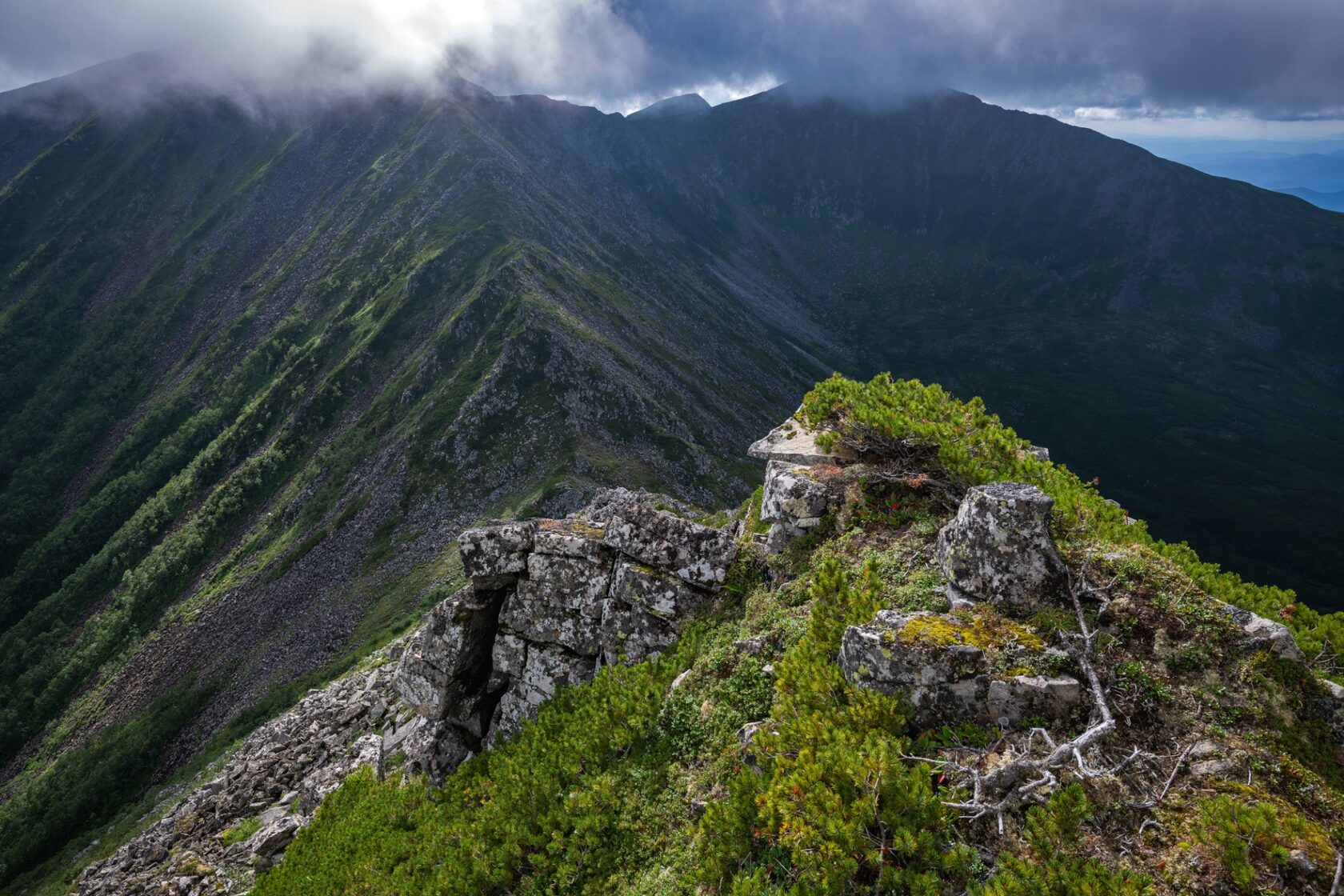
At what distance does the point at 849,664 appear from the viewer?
1053 centimetres

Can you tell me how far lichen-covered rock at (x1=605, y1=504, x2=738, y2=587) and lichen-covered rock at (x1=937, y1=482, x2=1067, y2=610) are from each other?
6.88m

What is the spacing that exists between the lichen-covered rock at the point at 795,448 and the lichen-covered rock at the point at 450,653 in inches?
406

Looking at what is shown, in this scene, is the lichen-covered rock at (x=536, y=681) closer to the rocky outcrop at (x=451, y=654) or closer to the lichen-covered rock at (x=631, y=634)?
the lichen-covered rock at (x=631, y=634)

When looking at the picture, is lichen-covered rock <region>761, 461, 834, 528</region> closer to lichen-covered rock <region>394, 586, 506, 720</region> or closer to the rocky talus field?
the rocky talus field

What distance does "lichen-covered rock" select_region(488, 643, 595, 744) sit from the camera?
18.1m

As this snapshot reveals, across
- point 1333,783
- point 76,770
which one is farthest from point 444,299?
point 1333,783

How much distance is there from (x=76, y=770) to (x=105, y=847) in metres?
23.5

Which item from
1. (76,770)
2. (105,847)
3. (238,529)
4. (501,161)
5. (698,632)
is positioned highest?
(501,161)

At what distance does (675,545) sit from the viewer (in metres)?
17.6

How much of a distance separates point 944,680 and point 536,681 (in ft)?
42.2

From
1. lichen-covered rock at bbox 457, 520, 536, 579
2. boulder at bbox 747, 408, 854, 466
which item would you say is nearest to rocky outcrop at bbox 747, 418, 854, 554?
boulder at bbox 747, 408, 854, 466

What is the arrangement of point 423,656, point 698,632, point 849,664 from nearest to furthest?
point 849,664 → point 698,632 → point 423,656

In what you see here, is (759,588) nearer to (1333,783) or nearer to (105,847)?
(1333,783)

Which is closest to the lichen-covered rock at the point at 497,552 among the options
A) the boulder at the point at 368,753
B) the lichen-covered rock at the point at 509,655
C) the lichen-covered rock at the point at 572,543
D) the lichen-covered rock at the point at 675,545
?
the lichen-covered rock at the point at 572,543
